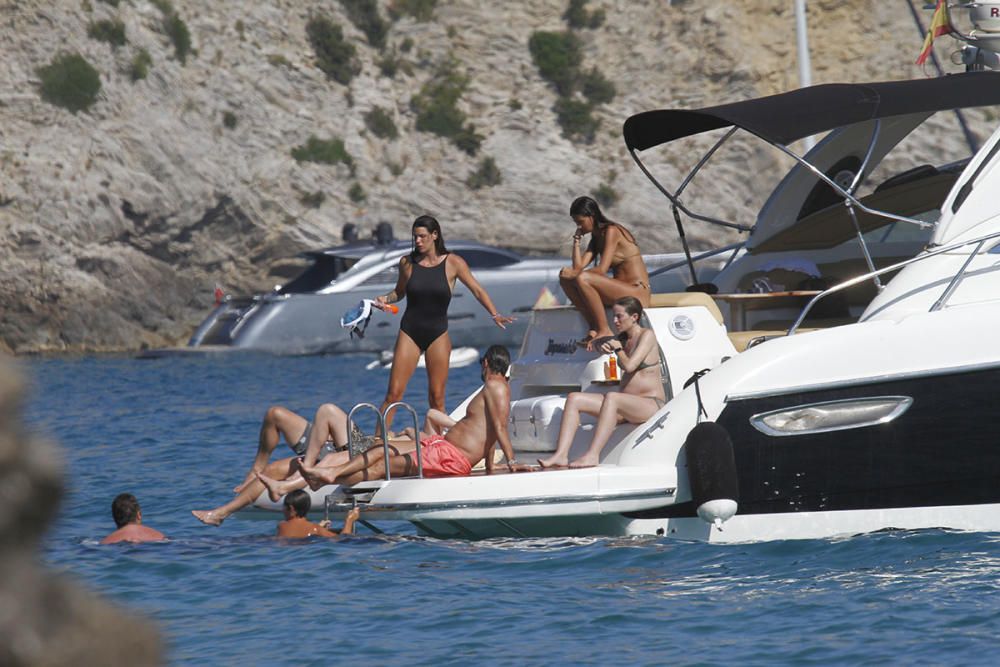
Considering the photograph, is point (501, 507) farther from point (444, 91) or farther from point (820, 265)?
point (444, 91)

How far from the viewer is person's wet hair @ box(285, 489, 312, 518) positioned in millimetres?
8664

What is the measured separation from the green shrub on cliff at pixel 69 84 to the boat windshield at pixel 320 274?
8958 mm

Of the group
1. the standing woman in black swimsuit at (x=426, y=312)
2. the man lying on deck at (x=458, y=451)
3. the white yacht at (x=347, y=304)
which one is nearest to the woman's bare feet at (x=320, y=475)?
the man lying on deck at (x=458, y=451)

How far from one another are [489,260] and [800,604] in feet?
67.8

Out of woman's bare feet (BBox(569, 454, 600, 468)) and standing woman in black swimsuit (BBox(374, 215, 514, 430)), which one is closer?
woman's bare feet (BBox(569, 454, 600, 468))

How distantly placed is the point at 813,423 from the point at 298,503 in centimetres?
303

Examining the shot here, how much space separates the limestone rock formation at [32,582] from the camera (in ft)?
6.02

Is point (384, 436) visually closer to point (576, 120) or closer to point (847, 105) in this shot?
point (847, 105)

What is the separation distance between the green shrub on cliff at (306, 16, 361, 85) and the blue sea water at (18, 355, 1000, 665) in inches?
1180

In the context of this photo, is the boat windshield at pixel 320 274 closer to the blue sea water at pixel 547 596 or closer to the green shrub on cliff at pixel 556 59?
the green shrub on cliff at pixel 556 59

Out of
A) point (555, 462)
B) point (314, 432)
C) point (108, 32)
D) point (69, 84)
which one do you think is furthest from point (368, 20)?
point (555, 462)

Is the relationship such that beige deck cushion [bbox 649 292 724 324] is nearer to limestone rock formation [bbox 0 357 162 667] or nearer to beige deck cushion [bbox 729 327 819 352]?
beige deck cushion [bbox 729 327 819 352]

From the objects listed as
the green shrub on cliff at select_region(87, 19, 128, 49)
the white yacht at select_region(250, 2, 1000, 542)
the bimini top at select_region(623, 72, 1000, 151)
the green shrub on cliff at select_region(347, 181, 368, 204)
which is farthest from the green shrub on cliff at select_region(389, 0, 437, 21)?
the white yacht at select_region(250, 2, 1000, 542)

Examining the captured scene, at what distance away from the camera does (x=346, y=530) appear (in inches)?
341
